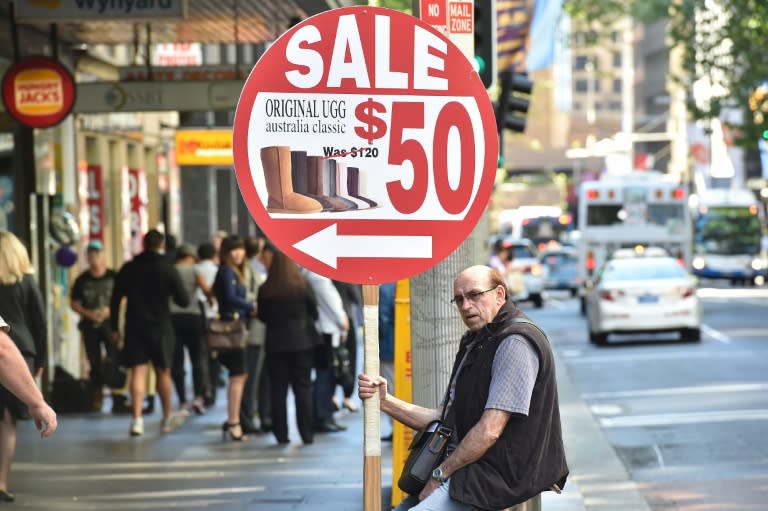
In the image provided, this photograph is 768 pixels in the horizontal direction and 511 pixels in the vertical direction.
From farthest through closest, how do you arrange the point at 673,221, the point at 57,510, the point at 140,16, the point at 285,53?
the point at 673,221 → the point at 140,16 → the point at 57,510 → the point at 285,53

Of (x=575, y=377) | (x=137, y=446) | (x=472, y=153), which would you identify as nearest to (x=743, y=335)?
(x=575, y=377)

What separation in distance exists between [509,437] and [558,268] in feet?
165

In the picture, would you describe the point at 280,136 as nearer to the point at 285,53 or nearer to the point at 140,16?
the point at 285,53

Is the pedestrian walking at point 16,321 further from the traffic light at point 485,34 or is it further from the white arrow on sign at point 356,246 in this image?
the white arrow on sign at point 356,246

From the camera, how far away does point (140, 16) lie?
14180 mm

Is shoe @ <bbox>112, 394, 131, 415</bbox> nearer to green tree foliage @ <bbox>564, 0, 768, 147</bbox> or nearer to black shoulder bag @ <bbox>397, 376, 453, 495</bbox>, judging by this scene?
black shoulder bag @ <bbox>397, 376, 453, 495</bbox>

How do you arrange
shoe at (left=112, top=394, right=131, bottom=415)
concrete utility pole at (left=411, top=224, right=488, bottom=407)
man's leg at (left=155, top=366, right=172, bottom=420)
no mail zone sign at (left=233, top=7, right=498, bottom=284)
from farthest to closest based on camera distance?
shoe at (left=112, top=394, right=131, bottom=415)
man's leg at (left=155, top=366, right=172, bottom=420)
concrete utility pole at (left=411, top=224, right=488, bottom=407)
no mail zone sign at (left=233, top=7, right=498, bottom=284)

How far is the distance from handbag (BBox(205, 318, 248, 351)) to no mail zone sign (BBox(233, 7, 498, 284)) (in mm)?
9208

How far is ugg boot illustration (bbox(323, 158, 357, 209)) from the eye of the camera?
5.57 meters

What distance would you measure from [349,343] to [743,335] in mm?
13056

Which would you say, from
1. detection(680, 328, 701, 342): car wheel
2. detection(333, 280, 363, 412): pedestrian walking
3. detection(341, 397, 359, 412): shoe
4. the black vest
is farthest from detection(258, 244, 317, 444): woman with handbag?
detection(680, 328, 701, 342): car wheel

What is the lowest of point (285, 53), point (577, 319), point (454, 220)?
point (577, 319)

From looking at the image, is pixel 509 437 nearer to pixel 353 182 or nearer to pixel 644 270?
pixel 353 182

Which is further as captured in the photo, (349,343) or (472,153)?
(349,343)
